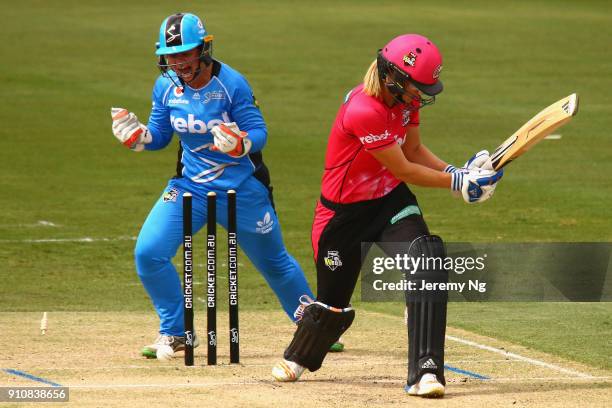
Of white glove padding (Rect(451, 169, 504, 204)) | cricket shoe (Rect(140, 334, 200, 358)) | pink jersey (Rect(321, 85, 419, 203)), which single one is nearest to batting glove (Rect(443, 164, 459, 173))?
white glove padding (Rect(451, 169, 504, 204))

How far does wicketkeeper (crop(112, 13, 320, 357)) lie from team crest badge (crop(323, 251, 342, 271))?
105 centimetres

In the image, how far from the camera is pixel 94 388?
7.78 meters

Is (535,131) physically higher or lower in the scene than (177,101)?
lower

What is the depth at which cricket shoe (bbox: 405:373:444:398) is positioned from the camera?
24.6ft

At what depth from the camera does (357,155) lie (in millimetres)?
7938

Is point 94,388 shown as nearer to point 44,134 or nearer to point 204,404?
point 204,404

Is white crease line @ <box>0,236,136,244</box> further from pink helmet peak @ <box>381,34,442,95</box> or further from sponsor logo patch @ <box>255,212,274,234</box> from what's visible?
pink helmet peak @ <box>381,34,442,95</box>

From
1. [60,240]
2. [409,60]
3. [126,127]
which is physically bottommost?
[60,240]

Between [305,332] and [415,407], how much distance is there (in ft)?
3.36

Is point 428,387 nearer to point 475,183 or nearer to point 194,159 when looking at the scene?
point 475,183

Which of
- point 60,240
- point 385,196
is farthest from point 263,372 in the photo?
point 60,240

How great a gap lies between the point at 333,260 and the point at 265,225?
1142mm

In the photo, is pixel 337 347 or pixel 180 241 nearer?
pixel 180 241

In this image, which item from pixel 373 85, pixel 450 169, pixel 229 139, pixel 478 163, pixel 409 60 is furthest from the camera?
pixel 229 139
